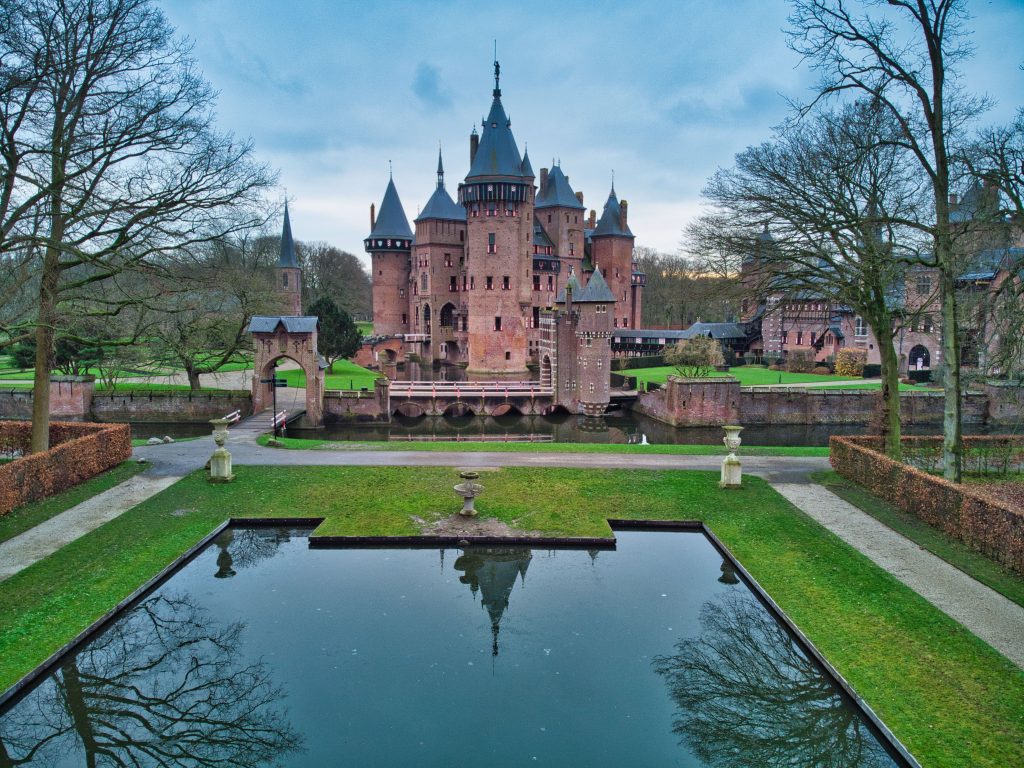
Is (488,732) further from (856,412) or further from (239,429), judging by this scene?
(856,412)

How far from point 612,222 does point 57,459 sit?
50447mm

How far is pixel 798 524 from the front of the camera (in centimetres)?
1405

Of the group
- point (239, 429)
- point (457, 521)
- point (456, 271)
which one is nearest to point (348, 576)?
point (457, 521)

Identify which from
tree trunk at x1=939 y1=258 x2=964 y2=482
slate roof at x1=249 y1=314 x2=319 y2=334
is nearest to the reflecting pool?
tree trunk at x1=939 y1=258 x2=964 y2=482

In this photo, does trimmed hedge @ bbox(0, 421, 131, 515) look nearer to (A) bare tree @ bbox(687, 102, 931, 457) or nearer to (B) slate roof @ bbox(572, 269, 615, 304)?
(A) bare tree @ bbox(687, 102, 931, 457)

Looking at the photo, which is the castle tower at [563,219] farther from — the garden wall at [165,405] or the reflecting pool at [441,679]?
the reflecting pool at [441,679]

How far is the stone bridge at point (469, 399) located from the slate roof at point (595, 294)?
5536 mm

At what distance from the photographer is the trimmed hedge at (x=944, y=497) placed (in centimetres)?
1149

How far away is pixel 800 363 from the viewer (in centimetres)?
5109

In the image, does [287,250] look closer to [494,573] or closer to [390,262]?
[390,262]

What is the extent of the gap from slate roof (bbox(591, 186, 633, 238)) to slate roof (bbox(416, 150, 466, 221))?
12.0 metres

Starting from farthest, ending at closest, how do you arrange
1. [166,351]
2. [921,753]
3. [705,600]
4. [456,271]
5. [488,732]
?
[456,271], [166,351], [705,600], [488,732], [921,753]

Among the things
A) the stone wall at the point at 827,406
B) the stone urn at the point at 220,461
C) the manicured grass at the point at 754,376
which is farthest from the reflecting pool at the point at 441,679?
the manicured grass at the point at 754,376

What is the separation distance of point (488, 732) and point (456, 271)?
5206 cm
